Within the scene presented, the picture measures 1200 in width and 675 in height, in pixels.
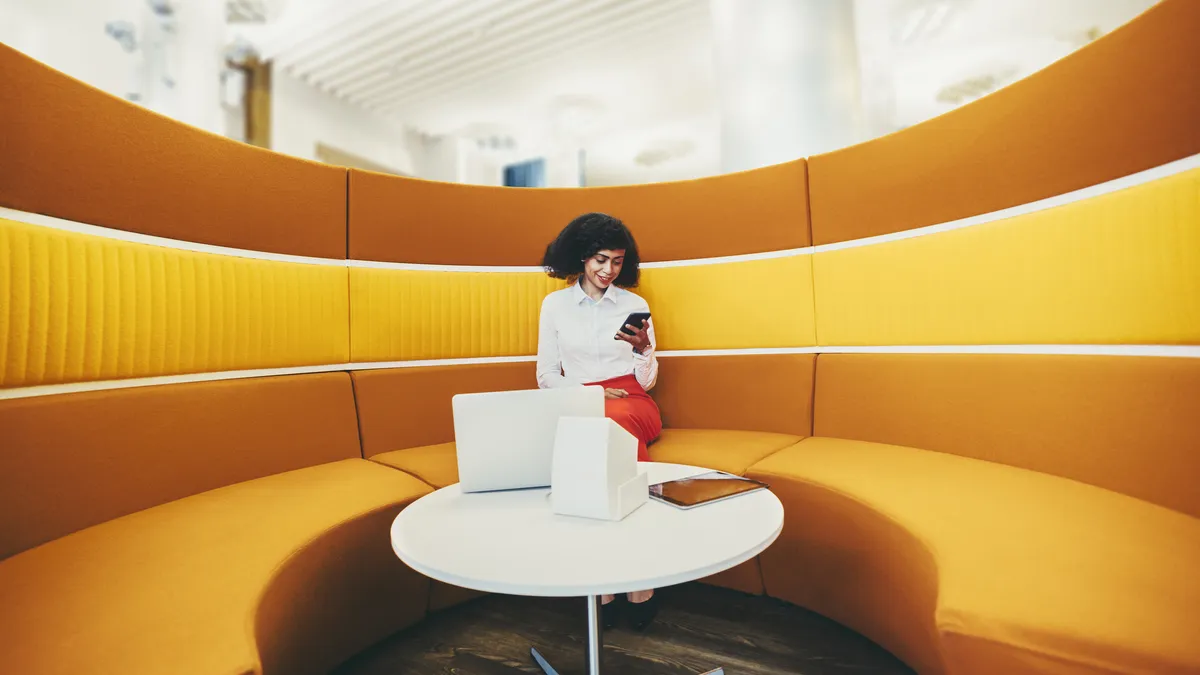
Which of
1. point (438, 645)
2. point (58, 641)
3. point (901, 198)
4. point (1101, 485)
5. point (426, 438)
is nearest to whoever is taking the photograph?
point (58, 641)

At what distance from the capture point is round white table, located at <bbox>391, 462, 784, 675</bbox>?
0.89 metres

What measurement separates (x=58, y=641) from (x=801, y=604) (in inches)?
72.4

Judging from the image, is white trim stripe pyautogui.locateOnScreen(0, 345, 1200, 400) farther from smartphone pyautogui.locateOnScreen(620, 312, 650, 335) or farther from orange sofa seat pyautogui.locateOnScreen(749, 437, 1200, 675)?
smartphone pyautogui.locateOnScreen(620, 312, 650, 335)

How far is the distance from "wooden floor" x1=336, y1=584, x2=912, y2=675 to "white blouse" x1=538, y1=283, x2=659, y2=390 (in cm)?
86

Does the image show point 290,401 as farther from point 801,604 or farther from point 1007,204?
point 1007,204

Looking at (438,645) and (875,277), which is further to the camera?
(875,277)

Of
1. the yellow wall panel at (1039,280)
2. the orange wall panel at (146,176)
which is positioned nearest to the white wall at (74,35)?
the orange wall panel at (146,176)

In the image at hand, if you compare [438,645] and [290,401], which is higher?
[290,401]

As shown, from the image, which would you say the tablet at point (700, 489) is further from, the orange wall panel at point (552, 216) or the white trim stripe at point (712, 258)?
the orange wall panel at point (552, 216)

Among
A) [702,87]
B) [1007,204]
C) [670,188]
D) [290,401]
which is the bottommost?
[290,401]

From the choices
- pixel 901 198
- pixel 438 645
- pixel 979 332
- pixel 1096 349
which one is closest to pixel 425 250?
pixel 438 645

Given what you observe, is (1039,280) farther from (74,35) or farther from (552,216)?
(74,35)

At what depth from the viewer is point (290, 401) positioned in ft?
6.36

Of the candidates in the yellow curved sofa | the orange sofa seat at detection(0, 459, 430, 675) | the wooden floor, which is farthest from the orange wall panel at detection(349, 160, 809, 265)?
the wooden floor
